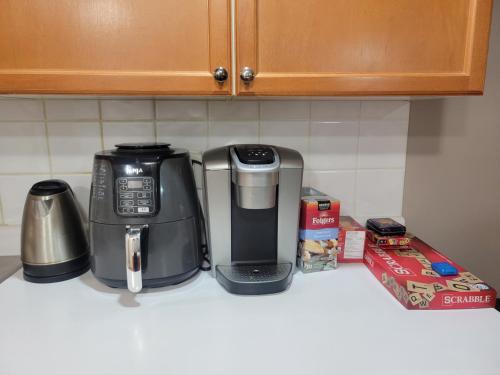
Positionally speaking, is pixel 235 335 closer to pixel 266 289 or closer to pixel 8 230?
pixel 266 289

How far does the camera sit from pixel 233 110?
0.93 m

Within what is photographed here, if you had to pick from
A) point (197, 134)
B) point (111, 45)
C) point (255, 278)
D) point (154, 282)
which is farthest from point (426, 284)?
point (111, 45)

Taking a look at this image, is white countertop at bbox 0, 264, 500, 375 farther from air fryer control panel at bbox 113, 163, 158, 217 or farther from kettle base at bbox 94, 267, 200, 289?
air fryer control panel at bbox 113, 163, 158, 217

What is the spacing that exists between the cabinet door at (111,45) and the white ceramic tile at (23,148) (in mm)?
313

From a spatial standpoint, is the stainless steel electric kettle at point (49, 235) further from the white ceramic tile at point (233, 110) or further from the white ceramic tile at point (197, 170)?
the white ceramic tile at point (233, 110)

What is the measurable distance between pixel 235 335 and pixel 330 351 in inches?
6.5

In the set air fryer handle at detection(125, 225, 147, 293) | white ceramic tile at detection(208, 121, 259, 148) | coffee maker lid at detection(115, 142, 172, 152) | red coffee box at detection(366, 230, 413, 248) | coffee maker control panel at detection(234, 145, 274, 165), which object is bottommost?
red coffee box at detection(366, 230, 413, 248)

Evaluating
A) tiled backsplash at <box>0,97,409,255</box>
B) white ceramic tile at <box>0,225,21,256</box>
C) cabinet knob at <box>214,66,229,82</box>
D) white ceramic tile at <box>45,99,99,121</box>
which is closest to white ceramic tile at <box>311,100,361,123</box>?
tiled backsplash at <box>0,97,409,255</box>

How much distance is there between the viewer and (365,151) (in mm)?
982

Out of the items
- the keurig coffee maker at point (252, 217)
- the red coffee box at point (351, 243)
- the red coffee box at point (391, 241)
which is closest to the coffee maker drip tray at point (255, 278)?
the keurig coffee maker at point (252, 217)

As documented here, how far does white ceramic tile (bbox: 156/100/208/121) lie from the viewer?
2.98 ft

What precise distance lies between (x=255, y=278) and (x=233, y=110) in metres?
0.48

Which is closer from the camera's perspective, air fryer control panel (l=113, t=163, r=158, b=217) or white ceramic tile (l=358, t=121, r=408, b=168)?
air fryer control panel (l=113, t=163, r=158, b=217)

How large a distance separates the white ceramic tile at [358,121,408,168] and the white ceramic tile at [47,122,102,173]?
2.55 feet
